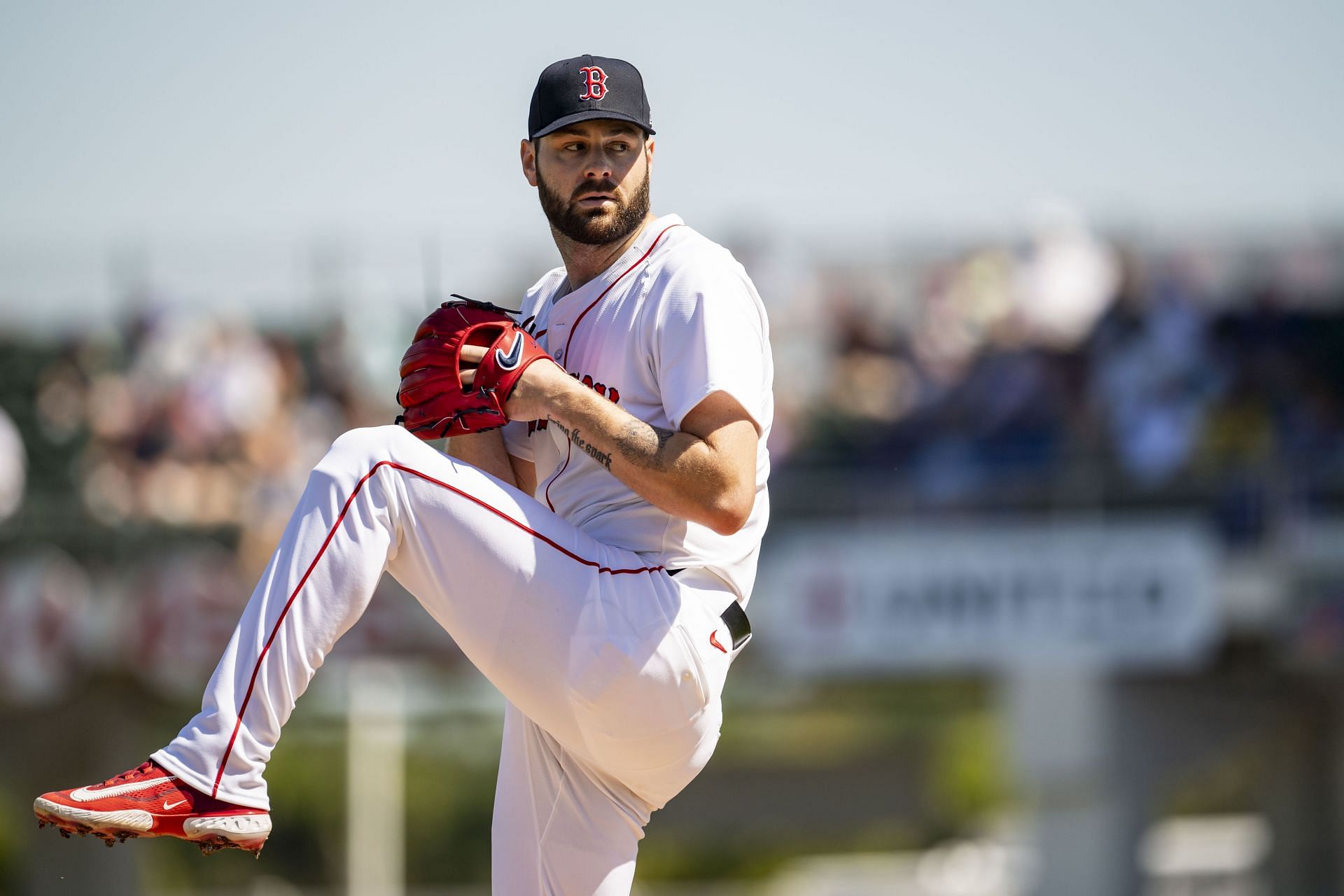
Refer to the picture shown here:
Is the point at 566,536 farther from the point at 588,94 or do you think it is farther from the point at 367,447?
the point at 588,94

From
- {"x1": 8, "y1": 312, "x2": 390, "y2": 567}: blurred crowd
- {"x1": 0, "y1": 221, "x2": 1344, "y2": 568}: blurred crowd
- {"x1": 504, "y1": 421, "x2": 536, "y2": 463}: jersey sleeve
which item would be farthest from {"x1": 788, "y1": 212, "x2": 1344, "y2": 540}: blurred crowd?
{"x1": 504, "y1": 421, "x2": 536, "y2": 463}: jersey sleeve

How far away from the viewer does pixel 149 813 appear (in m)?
2.85

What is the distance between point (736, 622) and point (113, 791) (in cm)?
125

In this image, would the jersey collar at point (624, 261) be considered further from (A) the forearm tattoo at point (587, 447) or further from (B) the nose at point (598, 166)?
(A) the forearm tattoo at point (587, 447)

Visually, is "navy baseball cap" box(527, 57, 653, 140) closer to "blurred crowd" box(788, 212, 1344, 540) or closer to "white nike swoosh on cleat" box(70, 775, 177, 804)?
"white nike swoosh on cleat" box(70, 775, 177, 804)

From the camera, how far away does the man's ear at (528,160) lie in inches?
141

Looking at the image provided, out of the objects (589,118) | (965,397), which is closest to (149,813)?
(589,118)

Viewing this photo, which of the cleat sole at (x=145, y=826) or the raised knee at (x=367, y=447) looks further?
the raised knee at (x=367, y=447)

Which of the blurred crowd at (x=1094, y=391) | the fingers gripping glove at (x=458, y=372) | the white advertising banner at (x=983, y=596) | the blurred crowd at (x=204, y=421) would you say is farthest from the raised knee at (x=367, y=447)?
the white advertising banner at (x=983, y=596)

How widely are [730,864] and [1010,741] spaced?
22.0 metres

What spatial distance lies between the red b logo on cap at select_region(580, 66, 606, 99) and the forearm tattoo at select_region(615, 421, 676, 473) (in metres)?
0.68

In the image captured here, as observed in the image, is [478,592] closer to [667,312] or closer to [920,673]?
[667,312]

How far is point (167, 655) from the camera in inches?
448

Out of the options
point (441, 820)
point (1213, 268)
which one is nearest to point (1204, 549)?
point (1213, 268)
